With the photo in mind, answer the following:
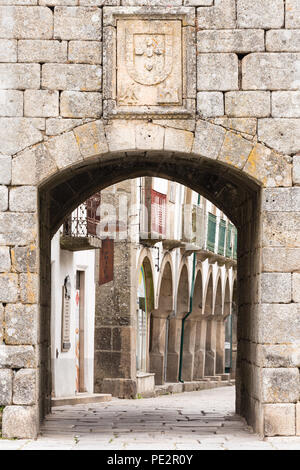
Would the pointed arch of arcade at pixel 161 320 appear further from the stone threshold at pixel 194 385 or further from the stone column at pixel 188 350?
the stone column at pixel 188 350

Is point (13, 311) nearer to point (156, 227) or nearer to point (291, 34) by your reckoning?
point (291, 34)

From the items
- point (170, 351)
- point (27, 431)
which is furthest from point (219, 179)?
point (170, 351)

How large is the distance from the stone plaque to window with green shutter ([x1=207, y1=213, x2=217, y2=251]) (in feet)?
54.5

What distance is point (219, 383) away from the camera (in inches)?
1074

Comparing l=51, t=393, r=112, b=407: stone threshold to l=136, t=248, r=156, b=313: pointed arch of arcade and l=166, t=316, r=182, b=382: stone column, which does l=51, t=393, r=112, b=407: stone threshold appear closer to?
l=136, t=248, r=156, b=313: pointed arch of arcade

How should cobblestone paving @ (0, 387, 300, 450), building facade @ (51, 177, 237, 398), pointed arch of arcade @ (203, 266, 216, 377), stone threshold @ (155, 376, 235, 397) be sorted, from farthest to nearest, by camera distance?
pointed arch of arcade @ (203, 266, 216, 377), stone threshold @ (155, 376, 235, 397), building facade @ (51, 177, 237, 398), cobblestone paving @ (0, 387, 300, 450)

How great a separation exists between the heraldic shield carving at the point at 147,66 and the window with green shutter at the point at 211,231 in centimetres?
1661

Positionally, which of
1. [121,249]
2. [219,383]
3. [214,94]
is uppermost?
[214,94]

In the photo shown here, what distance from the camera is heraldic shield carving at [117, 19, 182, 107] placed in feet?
30.2

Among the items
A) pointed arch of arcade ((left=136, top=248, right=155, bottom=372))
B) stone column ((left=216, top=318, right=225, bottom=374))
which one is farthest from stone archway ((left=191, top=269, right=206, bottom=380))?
pointed arch of arcade ((left=136, top=248, right=155, bottom=372))

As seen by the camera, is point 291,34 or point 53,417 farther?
point 53,417

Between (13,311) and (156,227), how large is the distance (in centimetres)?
1109

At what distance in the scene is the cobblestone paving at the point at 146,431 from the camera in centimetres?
853

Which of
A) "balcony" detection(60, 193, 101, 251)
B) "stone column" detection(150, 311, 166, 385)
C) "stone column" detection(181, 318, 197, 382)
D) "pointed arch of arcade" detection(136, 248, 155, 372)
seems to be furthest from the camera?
"stone column" detection(181, 318, 197, 382)
